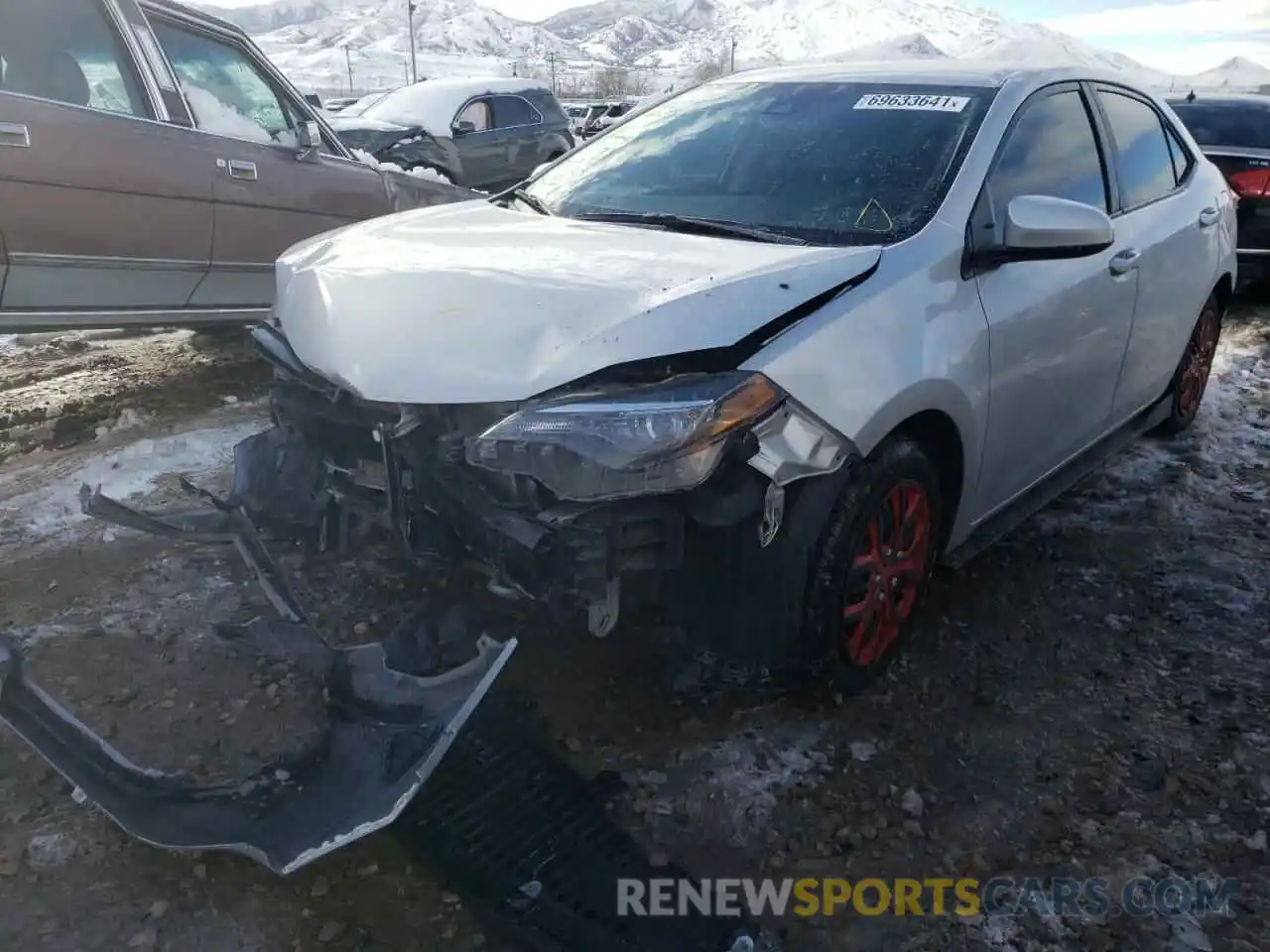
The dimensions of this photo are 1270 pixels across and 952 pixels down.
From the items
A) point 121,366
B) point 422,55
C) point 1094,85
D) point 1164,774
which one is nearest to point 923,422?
point 1164,774

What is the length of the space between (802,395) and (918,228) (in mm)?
762

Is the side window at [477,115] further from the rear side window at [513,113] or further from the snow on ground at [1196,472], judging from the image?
the snow on ground at [1196,472]

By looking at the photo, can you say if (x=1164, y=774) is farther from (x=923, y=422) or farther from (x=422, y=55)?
(x=422, y=55)

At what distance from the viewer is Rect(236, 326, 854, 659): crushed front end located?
2.08 meters

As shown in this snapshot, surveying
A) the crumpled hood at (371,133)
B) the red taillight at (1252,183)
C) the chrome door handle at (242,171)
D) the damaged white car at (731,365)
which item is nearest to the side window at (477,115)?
the crumpled hood at (371,133)

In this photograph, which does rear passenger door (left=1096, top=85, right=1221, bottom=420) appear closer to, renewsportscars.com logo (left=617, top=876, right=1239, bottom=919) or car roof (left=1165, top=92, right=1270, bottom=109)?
renewsportscars.com logo (left=617, top=876, right=1239, bottom=919)

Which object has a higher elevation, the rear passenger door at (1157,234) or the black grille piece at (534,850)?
Result: the rear passenger door at (1157,234)

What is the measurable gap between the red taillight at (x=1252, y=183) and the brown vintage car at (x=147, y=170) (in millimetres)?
6212

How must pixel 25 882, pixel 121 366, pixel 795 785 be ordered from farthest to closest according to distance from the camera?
1. pixel 121 366
2. pixel 795 785
3. pixel 25 882

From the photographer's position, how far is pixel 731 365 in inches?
86.2

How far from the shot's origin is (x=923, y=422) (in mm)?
2633

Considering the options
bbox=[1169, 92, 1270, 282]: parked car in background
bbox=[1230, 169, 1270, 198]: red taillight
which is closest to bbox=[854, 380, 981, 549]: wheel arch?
bbox=[1169, 92, 1270, 282]: parked car in background

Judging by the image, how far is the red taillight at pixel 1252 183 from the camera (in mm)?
7128

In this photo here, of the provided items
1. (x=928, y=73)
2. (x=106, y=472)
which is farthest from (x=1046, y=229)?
(x=106, y=472)
